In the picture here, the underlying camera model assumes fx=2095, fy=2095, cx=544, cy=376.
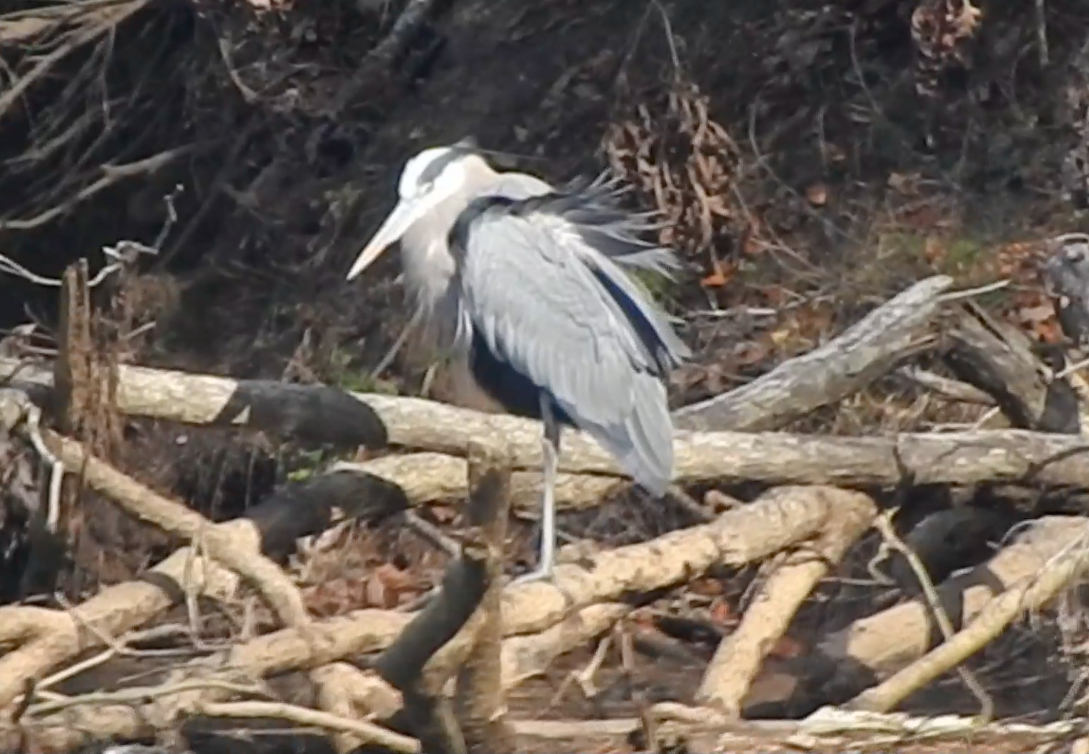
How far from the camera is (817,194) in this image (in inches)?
271

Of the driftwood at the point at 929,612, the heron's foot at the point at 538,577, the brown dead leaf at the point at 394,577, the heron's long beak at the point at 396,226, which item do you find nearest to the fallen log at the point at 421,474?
the heron's foot at the point at 538,577

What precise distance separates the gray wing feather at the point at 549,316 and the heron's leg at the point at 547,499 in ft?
0.19

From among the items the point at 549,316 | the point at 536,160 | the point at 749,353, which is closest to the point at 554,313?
the point at 549,316

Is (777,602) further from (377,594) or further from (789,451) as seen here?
(377,594)

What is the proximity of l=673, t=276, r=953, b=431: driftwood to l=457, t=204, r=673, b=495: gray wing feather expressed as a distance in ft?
0.79

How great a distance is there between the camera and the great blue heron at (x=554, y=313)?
169 inches

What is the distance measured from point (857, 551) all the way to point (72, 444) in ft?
→ 7.43

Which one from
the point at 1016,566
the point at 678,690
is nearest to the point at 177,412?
the point at 678,690

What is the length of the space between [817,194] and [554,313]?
106 inches

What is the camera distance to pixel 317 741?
385 cm

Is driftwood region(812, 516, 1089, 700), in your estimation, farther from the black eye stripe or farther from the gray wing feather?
the black eye stripe

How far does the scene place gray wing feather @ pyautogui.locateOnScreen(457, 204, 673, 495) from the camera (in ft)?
14.2

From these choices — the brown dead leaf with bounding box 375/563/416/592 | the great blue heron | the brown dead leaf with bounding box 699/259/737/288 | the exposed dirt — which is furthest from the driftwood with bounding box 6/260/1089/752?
the brown dead leaf with bounding box 699/259/737/288

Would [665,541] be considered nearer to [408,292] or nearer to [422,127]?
[408,292]
